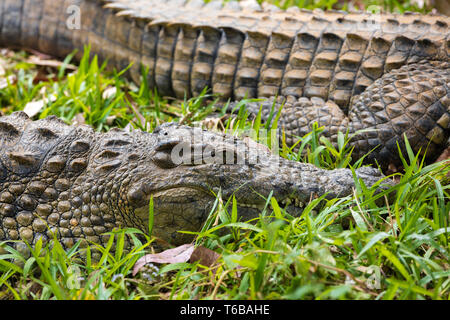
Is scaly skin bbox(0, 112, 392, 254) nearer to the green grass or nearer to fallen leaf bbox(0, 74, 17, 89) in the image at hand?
the green grass

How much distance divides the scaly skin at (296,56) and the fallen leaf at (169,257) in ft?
5.00

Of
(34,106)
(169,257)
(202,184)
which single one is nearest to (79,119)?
(34,106)

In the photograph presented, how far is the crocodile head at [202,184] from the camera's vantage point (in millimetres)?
2510

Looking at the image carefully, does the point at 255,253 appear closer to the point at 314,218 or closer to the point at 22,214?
the point at 314,218

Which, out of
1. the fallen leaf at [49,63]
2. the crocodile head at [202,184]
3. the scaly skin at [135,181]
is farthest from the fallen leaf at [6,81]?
the crocodile head at [202,184]

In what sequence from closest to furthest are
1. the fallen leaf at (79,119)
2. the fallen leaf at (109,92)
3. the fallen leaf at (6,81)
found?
the fallen leaf at (79,119), the fallen leaf at (109,92), the fallen leaf at (6,81)

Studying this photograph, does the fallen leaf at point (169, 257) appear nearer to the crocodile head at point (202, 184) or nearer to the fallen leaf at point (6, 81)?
the crocodile head at point (202, 184)

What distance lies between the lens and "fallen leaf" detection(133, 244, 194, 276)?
236cm

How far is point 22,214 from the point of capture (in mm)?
2619

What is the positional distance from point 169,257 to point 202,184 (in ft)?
1.32

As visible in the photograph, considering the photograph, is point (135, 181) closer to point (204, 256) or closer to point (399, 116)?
point (204, 256)

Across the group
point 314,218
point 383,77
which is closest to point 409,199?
point 314,218

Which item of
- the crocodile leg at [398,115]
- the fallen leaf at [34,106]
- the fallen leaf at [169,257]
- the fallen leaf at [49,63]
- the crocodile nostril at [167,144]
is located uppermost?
the crocodile leg at [398,115]

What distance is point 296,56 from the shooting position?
385 centimetres
